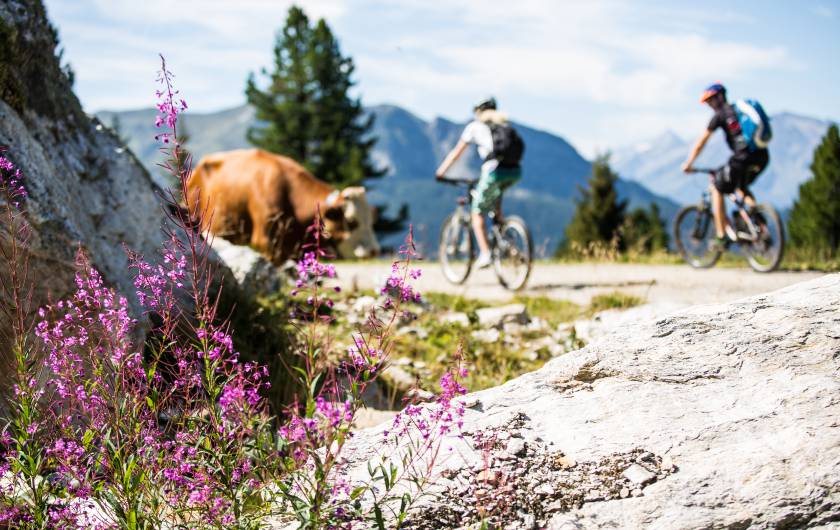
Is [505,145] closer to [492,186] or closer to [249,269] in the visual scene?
[492,186]

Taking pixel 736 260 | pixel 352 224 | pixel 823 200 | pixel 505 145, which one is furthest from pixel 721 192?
pixel 823 200

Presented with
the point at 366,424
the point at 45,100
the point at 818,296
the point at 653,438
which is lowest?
the point at 366,424

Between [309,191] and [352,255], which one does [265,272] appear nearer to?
[309,191]

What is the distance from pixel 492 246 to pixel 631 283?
6.97ft

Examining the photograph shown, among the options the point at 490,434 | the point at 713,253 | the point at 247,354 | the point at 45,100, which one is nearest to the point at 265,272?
the point at 247,354

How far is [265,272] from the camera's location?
7434 mm

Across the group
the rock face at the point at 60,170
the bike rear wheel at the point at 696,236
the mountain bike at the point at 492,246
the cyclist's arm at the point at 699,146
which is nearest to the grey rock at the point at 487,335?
the mountain bike at the point at 492,246

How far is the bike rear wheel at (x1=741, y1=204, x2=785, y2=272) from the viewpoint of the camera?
1101 cm

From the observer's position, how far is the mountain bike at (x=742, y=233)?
36.6ft

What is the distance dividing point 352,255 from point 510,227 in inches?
156

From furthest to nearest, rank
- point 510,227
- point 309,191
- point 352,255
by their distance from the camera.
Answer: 1. point 352,255
2. point 309,191
3. point 510,227

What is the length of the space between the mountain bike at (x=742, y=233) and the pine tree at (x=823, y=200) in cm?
3316

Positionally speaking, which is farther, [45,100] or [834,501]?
[45,100]

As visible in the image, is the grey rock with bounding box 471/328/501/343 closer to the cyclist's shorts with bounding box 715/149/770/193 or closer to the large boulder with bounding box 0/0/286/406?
the large boulder with bounding box 0/0/286/406
